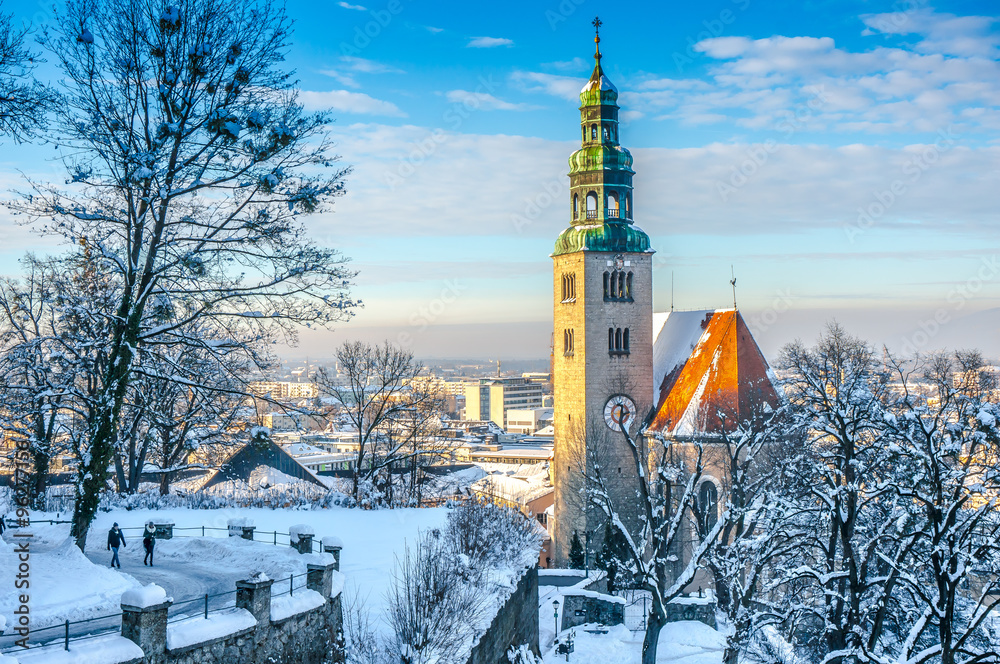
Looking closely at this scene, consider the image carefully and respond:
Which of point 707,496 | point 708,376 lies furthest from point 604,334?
point 707,496

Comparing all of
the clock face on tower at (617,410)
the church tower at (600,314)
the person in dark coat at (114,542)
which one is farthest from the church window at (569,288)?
the person in dark coat at (114,542)

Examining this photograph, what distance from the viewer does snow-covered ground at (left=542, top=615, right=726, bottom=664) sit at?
86.2 feet

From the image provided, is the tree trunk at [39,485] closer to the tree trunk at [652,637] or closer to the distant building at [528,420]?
the tree trunk at [652,637]

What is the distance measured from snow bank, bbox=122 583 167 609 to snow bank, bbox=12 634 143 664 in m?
0.41

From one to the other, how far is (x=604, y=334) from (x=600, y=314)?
0.97m

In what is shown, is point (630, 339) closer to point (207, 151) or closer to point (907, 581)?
point (907, 581)

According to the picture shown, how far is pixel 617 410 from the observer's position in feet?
139

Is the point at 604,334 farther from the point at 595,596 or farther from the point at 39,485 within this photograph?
the point at 39,485

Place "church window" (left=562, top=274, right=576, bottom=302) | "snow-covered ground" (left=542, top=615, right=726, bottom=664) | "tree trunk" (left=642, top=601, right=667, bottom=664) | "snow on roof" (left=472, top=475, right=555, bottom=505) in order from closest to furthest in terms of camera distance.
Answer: "tree trunk" (left=642, top=601, right=667, bottom=664) < "snow-covered ground" (left=542, top=615, right=726, bottom=664) < "church window" (left=562, top=274, right=576, bottom=302) < "snow on roof" (left=472, top=475, right=555, bottom=505)

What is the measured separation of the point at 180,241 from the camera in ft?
45.1

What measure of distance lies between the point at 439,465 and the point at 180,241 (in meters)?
60.1

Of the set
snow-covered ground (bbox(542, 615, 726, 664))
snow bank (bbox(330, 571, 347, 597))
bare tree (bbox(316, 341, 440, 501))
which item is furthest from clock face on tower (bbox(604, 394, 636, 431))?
snow bank (bbox(330, 571, 347, 597))

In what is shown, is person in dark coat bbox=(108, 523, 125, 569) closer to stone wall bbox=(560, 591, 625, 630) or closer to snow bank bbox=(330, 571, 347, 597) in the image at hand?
snow bank bbox=(330, 571, 347, 597)

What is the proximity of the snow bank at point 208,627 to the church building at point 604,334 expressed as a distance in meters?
29.9
